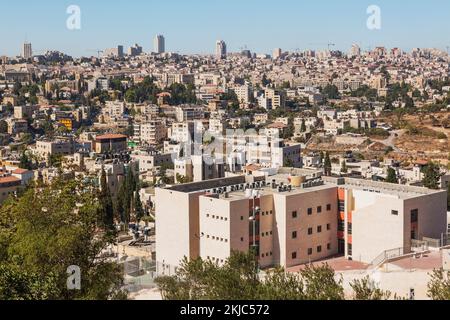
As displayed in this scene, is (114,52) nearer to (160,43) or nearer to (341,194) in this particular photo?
(160,43)

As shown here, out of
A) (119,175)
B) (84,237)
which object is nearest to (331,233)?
(84,237)

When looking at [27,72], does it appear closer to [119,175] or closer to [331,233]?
[119,175]

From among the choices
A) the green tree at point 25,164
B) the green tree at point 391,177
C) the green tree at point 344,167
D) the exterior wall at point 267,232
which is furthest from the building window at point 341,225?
the green tree at point 25,164

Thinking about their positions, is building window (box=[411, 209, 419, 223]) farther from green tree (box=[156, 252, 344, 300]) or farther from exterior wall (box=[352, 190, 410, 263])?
green tree (box=[156, 252, 344, 300])

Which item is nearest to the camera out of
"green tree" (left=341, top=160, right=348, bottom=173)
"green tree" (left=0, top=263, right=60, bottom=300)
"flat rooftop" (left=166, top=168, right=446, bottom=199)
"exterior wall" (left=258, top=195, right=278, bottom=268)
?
"green tree" (left=0, top=263, right=60, bottom=300)

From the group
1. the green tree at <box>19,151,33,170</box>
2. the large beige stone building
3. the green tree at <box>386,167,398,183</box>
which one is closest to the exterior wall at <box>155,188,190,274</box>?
the large beige stone building

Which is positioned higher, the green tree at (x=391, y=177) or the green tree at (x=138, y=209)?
the green tree at (x=391, y=177)

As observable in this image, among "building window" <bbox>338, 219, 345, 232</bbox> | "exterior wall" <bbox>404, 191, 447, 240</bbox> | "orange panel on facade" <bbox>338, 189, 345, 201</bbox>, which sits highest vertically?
"orange panel on facade" <bbox>338, 189, 345, 201</bbox>

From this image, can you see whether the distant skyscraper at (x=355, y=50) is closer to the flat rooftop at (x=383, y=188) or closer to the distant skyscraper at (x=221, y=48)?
the distant skyscraper at (x=221, y=48)
